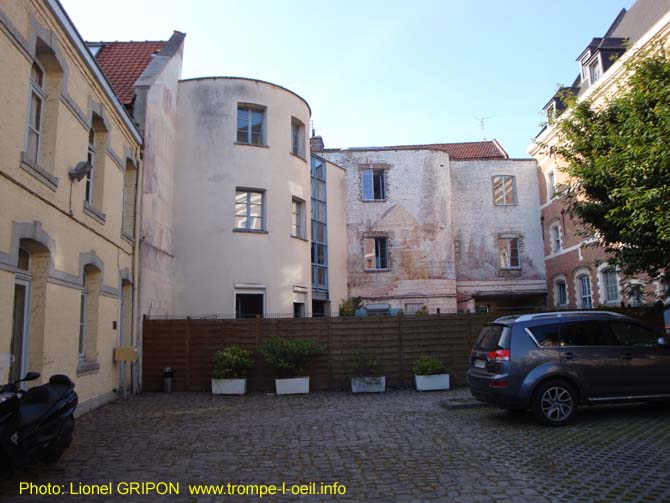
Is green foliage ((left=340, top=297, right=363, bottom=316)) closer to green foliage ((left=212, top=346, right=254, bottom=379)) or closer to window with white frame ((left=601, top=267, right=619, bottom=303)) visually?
green foliage ((left=212, top=346, right=254, bottom=379))

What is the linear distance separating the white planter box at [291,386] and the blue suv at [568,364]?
588 cm

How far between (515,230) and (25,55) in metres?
25.3

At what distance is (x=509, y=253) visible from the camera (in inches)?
1158

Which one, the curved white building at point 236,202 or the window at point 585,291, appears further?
the window at point 585,291

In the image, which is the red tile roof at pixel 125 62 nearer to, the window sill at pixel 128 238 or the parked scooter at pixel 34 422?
the window sill at pixel 128 238

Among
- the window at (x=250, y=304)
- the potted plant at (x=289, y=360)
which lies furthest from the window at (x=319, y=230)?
the potted plant at (x=289, y=360)

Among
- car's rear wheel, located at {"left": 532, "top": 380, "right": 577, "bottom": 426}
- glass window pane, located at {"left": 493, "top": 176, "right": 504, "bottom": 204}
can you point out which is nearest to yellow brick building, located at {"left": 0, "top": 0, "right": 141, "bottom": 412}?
car's rear wheel, located at {"left": 532, "top": 380, "right": 577, "bottom": 426}

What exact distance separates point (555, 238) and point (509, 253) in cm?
240

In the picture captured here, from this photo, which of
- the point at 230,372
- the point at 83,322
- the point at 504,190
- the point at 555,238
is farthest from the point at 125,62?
the point at 555,238

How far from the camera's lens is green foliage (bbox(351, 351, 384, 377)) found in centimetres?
1448

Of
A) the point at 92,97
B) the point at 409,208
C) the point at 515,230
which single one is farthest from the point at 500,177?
the point at 92,97

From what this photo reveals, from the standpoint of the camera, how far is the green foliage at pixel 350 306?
81.0 ft

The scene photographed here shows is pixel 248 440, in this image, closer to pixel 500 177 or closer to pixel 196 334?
pixel 196 334

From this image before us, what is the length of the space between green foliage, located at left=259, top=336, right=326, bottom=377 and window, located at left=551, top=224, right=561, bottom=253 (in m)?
17.4
